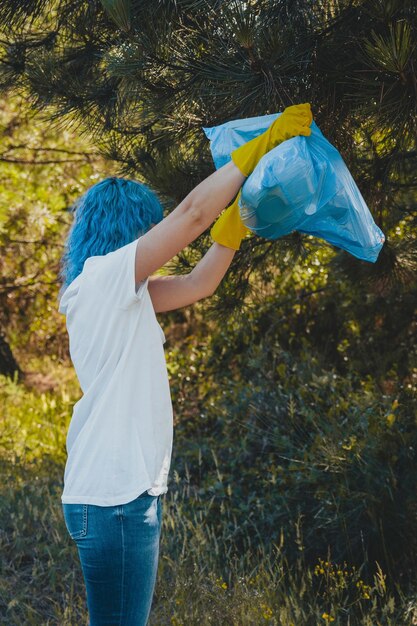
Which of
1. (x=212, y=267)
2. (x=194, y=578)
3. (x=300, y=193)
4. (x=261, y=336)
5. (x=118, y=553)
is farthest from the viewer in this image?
(x=261, y=336)

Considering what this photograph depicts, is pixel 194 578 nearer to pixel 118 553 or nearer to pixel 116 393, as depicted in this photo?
pixel 118 553

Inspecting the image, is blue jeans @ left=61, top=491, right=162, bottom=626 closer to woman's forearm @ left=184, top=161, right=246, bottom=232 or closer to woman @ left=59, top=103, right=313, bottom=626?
woman @ left=59, top=103, right=313, bottom=626

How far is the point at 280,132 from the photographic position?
1923 mm

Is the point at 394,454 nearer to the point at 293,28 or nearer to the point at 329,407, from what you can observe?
the point at 329,407

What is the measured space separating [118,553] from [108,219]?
0.79 meters

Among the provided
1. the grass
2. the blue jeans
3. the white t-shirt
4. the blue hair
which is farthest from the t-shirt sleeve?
the grass

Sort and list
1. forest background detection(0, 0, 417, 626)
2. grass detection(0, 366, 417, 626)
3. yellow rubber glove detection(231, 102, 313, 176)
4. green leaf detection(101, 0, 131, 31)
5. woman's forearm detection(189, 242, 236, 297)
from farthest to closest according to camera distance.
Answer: grass detection(0, 366, 417, 626)
forest background detection(0, 0, 417, 626)
green leaf detection(101, 0, 131, 31)
woman's forearm detection(189, 242, 236, 297)
yellow rubber glove detection(231, 102, 313, 176)

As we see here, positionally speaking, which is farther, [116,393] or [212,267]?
[212,267]

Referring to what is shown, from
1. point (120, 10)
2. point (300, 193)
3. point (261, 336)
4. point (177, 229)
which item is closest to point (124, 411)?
point (177, 229)

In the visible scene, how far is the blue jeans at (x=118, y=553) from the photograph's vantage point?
174 cm

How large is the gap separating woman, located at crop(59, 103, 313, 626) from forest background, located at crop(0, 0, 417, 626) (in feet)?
1.96

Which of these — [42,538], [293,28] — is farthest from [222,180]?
[42,538]

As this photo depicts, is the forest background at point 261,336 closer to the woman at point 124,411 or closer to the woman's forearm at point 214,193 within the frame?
the woman's forearm at point 214,193

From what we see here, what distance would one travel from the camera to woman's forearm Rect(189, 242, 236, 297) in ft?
6.64
